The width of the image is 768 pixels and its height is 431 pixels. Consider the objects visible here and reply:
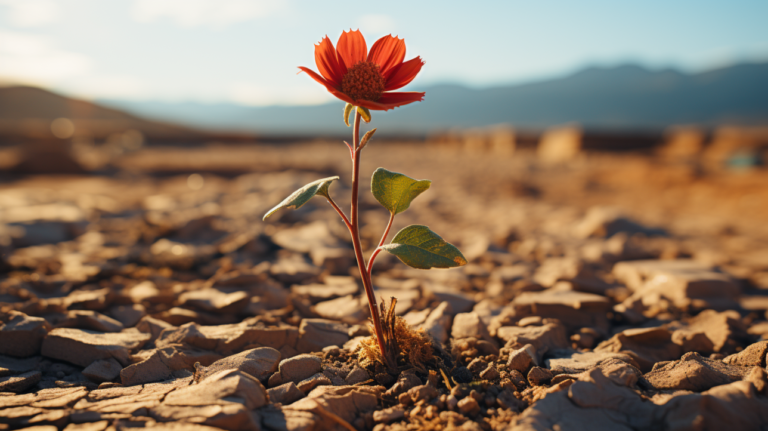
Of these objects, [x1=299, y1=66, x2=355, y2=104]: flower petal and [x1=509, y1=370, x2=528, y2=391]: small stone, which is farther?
[x1=509, y1=370, x2=528, y2=391]: small stone

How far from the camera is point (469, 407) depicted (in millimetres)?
1075

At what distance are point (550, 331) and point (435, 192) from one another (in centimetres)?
414

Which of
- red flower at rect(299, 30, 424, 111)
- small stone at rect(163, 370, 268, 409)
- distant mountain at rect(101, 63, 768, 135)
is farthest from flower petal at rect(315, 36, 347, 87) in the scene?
distant mountain at rect(101, 63, 768, 135)

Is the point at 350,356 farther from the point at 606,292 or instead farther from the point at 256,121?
the point at 256,121

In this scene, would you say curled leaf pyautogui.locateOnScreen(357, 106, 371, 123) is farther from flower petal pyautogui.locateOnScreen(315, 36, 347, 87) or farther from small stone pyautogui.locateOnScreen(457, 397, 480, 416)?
small stone pyautogui.locateOnScreen(457, 397, 480, 416)

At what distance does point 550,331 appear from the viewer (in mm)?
1501

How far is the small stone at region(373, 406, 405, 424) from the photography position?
41.7 inches

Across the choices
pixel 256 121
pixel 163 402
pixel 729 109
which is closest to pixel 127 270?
pixel 163 402

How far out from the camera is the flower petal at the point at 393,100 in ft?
3.05

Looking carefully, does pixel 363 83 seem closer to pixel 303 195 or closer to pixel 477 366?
pixel 303 195

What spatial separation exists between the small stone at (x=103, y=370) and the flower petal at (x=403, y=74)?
117cm

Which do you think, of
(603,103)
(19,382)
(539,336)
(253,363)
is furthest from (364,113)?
(603,103)

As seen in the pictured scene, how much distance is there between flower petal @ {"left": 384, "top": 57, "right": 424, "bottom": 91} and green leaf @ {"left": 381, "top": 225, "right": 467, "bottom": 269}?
0.37 meters

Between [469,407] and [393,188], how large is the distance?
588 millimetres
